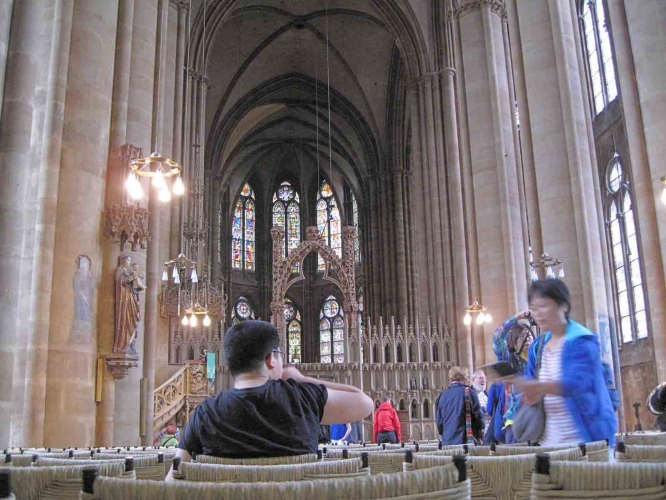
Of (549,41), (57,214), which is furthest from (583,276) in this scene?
(57,214)

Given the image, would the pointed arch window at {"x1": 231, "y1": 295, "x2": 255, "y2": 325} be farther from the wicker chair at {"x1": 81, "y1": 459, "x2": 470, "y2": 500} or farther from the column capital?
the wicker chair at {"x1": 81, "y1": 459, "x2": 470, "y2": 500}

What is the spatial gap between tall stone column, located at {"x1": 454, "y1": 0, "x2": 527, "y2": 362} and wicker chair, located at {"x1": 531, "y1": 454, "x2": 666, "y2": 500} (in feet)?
51.6

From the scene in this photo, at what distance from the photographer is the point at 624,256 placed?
22219mm

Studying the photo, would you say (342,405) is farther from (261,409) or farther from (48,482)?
(48,482)

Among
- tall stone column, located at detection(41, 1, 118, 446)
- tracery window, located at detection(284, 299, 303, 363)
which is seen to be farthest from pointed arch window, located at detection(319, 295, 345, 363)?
tall stone column, located at detection(41, 1, 118, 446)

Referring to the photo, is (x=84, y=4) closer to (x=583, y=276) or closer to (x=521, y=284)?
(x=583, y=276)

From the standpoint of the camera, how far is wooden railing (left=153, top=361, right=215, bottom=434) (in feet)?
49.3

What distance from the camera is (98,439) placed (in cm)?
1048

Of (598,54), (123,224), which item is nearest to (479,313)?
(123,224)

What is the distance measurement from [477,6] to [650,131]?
29.6ft

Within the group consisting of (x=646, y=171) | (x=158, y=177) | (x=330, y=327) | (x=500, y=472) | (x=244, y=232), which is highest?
(x=244, y=232)

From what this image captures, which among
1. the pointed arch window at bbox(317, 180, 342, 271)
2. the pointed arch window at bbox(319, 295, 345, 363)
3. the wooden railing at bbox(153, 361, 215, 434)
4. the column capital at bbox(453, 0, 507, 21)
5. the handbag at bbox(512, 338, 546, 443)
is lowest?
the handbag at bbox(512, 338, 546, 443)

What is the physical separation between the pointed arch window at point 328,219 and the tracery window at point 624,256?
2313 centimetres

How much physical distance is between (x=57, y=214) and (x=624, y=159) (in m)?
17.7
